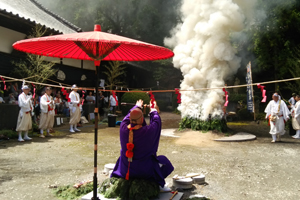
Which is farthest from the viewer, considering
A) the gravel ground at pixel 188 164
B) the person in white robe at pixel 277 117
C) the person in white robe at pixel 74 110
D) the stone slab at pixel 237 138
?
the person in white robe at pixel 74 110

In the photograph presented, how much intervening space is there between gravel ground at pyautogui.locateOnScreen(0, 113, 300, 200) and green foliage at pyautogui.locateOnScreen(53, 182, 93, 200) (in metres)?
0.14

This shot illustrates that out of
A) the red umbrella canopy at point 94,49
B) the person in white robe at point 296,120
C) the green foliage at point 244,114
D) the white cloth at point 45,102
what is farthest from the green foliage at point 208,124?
the red umbrella canopy at point 94,49

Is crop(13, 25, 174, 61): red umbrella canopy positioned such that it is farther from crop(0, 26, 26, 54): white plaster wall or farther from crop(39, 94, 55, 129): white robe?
crop(0, 26, 26, 54): white plaster wall

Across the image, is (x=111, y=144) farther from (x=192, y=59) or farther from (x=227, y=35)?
(x=227, y=35)

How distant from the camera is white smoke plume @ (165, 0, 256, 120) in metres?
10.3

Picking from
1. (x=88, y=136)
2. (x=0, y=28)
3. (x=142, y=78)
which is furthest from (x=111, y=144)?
(x=142, y=78)

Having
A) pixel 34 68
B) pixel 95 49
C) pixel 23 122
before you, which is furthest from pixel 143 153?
pixel 34 68

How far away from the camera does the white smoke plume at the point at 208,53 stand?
33.7 ft

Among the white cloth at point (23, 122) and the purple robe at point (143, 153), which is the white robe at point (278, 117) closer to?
the purple robe at point (143, 153)

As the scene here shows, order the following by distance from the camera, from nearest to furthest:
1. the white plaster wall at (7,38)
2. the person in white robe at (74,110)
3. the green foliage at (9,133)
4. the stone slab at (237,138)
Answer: the green foliage at (9,133) → the stone slab at (237,138) → the white plaster wall at (7,38) → the person in white robe at (74,110)

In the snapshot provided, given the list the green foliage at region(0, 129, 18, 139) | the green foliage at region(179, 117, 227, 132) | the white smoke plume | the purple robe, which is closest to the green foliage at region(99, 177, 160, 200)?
the purple robe

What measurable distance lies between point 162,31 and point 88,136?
17791 millimetres

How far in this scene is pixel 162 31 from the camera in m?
24.8

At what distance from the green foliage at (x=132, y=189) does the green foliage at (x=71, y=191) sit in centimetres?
53
